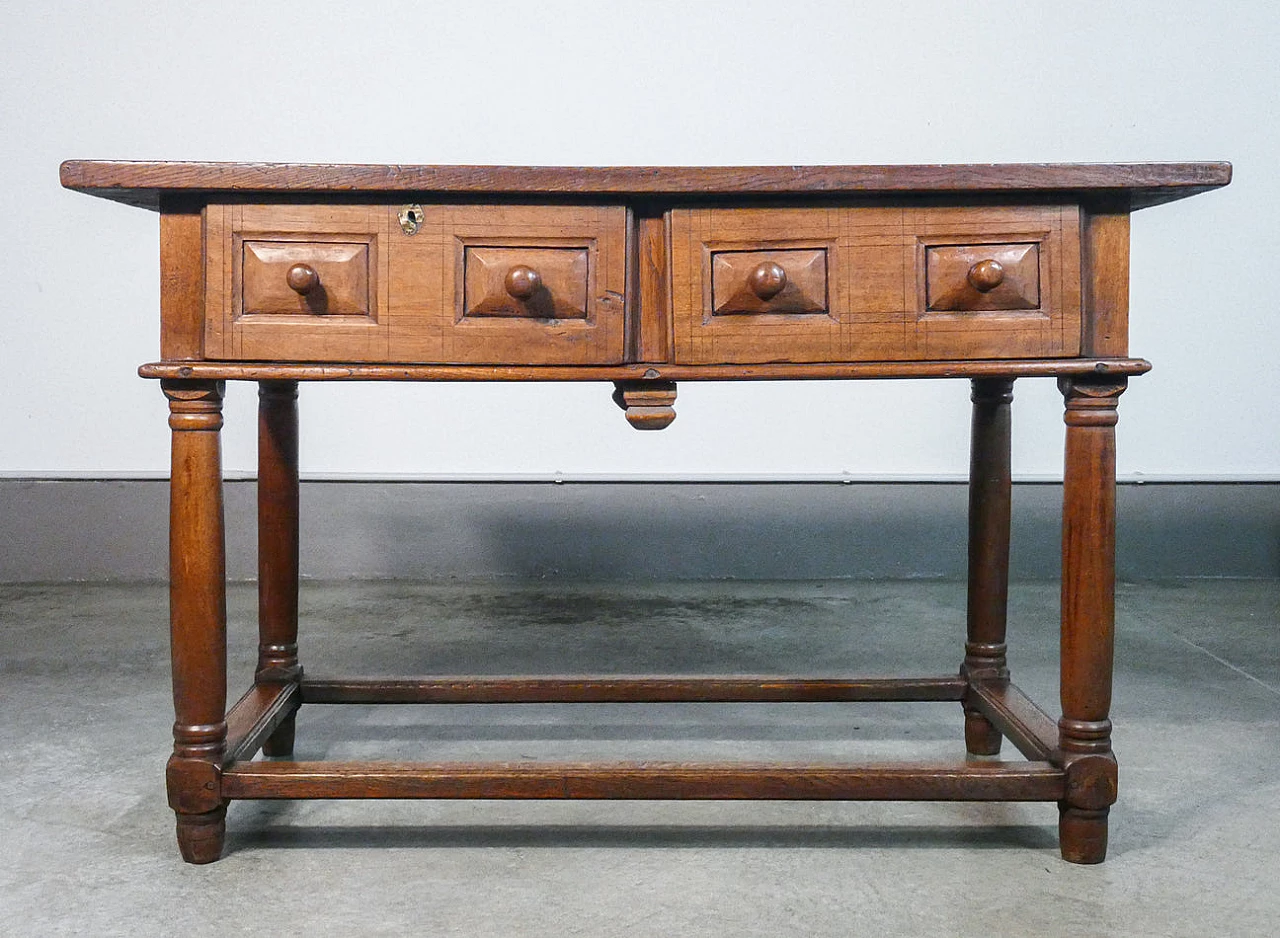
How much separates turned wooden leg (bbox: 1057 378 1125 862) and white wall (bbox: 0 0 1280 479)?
2080 mm

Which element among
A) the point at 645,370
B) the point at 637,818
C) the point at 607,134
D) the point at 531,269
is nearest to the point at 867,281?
the point at 645,370

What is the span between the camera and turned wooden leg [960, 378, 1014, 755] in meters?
2.38

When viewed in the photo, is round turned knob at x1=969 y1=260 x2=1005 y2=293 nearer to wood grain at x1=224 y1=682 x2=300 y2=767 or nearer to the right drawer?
the right drawer

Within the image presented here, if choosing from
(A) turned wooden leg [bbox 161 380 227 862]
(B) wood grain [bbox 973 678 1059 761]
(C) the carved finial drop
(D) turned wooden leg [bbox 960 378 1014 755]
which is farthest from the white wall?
(A) turned wooden leg [bbox 161 380 227 862]

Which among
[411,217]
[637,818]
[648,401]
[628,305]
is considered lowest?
[637,818]

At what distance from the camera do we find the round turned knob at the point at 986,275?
1.80 meters

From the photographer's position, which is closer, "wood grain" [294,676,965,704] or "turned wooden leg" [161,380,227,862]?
"turned wooden leg" [161,380,227,862]

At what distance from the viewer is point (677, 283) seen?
6.02 ft

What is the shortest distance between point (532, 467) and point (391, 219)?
227 cm

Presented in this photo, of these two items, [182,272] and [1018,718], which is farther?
[1018,718]

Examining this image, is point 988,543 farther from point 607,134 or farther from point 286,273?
point 607,134

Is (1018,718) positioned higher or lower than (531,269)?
lower

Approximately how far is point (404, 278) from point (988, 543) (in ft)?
4.19

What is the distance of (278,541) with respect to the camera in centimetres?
240
